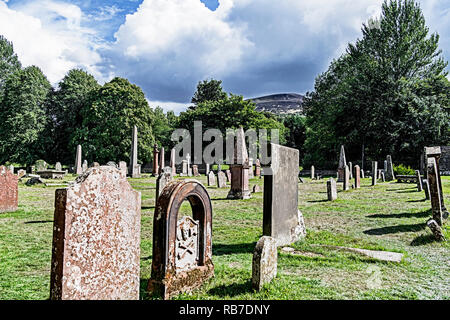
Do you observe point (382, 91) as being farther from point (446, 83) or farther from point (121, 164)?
point (121, 164)

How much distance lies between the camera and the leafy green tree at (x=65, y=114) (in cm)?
4197

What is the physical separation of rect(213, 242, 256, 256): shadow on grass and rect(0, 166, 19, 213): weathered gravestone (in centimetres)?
785

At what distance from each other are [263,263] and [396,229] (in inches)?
209

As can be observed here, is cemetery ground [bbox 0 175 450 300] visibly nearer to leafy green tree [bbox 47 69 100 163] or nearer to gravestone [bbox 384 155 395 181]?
gravestone [bbox 384 155 395 181]

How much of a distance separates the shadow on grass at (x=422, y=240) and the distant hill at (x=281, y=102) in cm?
11551

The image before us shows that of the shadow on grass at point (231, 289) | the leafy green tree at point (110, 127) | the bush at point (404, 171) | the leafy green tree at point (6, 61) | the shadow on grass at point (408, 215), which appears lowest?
the shadow on grass at point (231, 289)

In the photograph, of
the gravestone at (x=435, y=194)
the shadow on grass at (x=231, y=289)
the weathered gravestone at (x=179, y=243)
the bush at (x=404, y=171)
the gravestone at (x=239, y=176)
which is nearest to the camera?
the weathered gravestone at (x=179, y=243)

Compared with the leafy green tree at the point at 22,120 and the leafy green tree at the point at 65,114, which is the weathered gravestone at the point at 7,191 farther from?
the leafy green tree at the point at 65,114

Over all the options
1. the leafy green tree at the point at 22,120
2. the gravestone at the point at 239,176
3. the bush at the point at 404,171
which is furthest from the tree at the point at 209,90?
A: the gravestone at the point at 239,176

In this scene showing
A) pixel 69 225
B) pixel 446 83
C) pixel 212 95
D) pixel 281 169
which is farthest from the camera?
pixel 212 95

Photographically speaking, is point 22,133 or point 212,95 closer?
point 22,133
